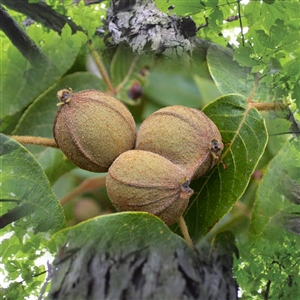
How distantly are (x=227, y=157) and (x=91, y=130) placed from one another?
0.71 ft

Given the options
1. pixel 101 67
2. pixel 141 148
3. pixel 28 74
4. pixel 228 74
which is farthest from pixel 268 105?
pixel 28 74

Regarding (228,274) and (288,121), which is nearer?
(228,274)

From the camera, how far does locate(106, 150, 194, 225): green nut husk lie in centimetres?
62

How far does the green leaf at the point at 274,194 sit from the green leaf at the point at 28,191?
0.31 meters

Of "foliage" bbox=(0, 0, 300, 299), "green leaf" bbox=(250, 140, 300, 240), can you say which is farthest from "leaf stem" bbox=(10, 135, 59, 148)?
"green leaf" bbox=(250, 140, 300, 240)

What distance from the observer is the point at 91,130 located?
0.69 meters

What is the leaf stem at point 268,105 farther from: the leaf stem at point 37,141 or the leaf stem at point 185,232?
the leaf stem at point 37,141

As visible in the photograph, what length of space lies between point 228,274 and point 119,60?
1.60ft

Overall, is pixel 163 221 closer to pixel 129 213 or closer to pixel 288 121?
pixel 129 213

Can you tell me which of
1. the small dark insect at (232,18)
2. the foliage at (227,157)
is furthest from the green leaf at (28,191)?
the small dark insect at (232,18)

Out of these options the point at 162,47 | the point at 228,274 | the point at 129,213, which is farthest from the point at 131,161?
the point at 162,47

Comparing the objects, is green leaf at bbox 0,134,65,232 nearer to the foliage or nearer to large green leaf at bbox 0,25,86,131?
the foliage

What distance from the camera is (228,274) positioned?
2.10 feet

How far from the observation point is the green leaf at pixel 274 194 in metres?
0.71
